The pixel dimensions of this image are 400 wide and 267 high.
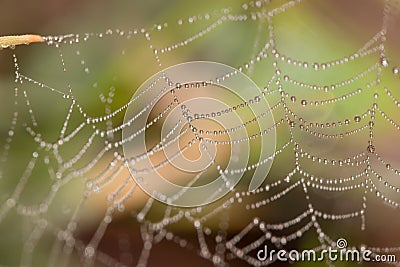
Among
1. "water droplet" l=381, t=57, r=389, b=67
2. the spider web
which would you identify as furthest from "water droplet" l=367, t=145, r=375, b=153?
"water droplet" l=381, t=57, r=389, b=67

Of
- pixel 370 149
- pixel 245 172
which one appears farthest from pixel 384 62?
pixel 245 172

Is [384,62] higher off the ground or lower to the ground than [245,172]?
higher

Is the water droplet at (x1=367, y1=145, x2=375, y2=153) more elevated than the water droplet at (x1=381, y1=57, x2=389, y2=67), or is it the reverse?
the water droplet at (x1=381, y1=57, x2=389, y2=67)

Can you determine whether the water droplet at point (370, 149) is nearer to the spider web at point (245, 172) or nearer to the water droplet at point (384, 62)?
the spider web at point (245, 172)

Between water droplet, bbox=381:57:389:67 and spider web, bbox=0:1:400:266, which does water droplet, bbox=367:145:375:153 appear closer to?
spider web, bbox=0:1:400:266

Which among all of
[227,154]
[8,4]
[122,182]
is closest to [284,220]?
[227,154]

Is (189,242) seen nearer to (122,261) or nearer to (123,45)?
(122,261)

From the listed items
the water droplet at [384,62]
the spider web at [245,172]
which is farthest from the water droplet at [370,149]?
the water droplet at [384,62]

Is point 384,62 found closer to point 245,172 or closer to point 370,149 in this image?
point 370,149

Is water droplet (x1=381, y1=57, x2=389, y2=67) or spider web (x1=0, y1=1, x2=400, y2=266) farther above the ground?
water droplet (x1=381, y1=57, x2=389, y2=67)
